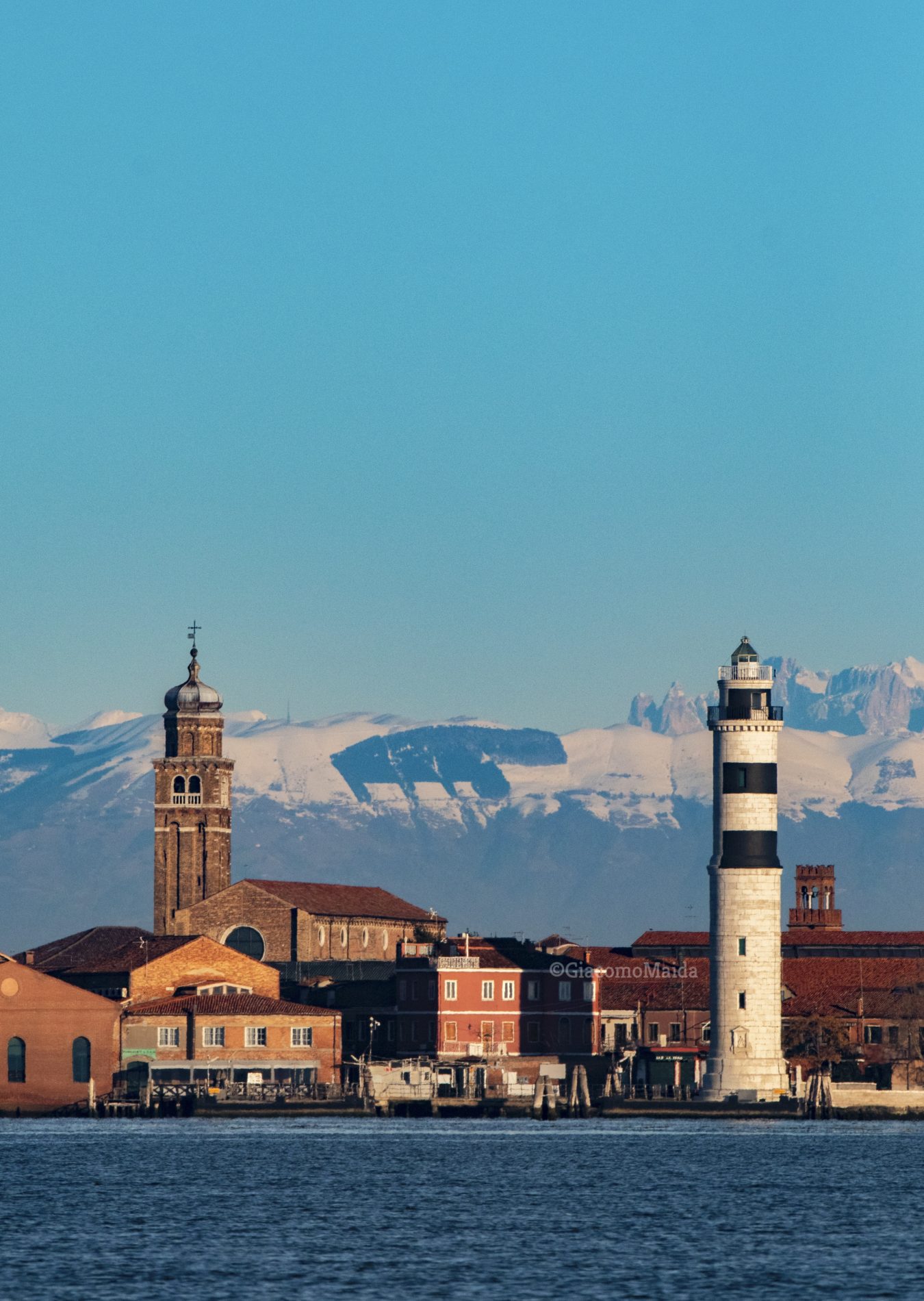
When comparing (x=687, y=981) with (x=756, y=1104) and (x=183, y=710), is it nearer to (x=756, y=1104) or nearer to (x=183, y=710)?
(x=756, y=1104)

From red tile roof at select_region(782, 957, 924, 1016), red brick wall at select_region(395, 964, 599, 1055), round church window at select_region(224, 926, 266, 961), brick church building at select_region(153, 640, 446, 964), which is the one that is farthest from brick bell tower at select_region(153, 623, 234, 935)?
red tile roof at select_region(782, 957, 924, 1016)

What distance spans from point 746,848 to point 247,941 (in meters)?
46.9

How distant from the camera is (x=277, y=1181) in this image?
3947 inches

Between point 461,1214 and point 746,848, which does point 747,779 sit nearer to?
point 746,848

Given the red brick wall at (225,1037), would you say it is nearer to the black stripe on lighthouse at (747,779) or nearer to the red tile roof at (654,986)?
the red tile roof at (654,986)

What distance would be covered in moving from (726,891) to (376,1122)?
22.7 meters

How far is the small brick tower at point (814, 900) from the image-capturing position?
18938 centimetres

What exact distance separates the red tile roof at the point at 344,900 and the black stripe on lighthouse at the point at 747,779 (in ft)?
142

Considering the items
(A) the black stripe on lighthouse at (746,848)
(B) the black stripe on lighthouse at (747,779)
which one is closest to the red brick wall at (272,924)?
(A) the black stripe on lighthouse at (746,848)

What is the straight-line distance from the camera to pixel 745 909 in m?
132

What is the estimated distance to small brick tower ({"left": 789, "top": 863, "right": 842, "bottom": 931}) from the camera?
7456 inches

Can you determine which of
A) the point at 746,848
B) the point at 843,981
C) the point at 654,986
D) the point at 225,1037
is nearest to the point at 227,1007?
the point at 225,1037

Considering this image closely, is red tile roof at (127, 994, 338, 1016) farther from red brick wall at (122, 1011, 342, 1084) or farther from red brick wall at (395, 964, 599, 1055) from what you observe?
red brick wall at (395, 964, 599, 1055)

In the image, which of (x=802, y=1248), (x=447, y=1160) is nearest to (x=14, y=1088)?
(x=447, y=1160)
